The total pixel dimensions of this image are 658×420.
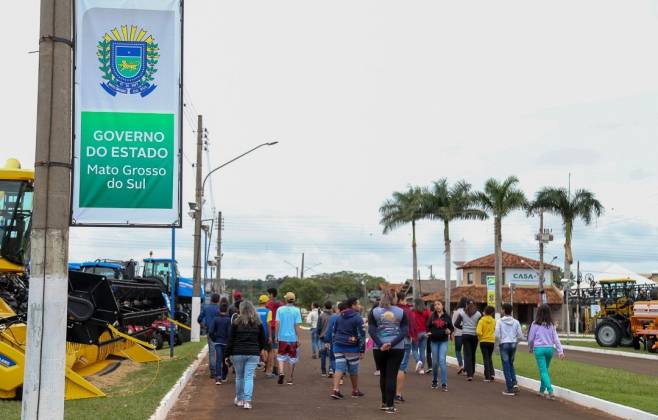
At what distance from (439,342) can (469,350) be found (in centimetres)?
161

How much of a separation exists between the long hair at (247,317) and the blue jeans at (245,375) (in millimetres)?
538

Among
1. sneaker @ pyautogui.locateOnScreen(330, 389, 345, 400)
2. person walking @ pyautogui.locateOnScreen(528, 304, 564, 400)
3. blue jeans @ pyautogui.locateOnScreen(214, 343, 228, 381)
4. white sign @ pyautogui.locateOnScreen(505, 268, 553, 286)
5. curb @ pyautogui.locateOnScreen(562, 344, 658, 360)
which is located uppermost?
white sign @ pyautogui.locateOnScreen(505, 268, 553, 286)

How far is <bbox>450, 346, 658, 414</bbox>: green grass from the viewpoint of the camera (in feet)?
43.9

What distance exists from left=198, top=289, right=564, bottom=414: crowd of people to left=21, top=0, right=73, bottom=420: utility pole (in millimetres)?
5770

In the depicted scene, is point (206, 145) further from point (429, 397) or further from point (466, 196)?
point (429, 397)

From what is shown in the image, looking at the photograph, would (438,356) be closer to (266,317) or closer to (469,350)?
(469,350)

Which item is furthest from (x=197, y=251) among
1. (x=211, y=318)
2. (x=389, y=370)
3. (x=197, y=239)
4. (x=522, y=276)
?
(x=522, y=276)

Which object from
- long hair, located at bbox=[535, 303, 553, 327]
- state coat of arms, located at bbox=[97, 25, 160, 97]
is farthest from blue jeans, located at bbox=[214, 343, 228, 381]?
state coat of arms, located at bbox=[97, 25, 160, 97]

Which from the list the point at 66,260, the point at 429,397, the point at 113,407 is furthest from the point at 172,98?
the point at 429,397

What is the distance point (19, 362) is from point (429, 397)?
6886 millimetres

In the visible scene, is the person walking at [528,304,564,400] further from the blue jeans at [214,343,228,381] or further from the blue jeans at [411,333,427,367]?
the blue jeans at [214,343,228,381]

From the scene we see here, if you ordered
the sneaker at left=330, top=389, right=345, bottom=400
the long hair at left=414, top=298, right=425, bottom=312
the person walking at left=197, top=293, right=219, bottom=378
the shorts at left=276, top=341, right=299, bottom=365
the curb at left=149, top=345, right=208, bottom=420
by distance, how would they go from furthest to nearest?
the long hair at left=414, top=298, right=425, bottom=312, the person walking at left=197, top=293, right=219, bottom=378, the shorts at left=276, top=341, right=299, bottom=365, the sneaker at left=330, top=389, right=345, bottom=400, the curb at left=149, top=345, right=208, bottom=420

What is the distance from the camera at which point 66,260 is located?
6.99 meters

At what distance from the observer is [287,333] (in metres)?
15.9
